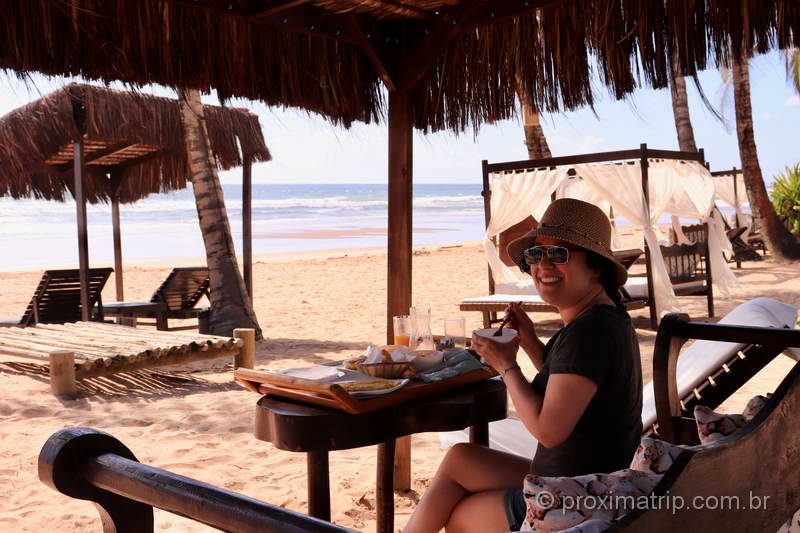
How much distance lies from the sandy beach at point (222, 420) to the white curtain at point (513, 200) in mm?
756

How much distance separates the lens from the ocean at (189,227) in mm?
25234

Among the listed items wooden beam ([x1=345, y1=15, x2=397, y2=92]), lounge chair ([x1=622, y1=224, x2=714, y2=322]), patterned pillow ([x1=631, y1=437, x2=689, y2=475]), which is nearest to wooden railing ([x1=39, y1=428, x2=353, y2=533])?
patterned pillow ([x1=631, y1=437, x2=689, y2=475])

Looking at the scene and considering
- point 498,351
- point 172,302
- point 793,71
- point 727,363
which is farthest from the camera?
point 793,71

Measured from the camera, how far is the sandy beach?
3439 mm

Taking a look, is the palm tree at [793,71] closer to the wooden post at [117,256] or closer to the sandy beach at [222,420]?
the sandy beach at [222,420]

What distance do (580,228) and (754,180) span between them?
45.2ft

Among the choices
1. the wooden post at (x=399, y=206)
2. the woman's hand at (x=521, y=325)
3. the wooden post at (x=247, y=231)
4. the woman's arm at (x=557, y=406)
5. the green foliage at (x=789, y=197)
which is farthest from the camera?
the green foliage at (x=789, y=197)

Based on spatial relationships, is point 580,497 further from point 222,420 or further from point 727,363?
point 222,420

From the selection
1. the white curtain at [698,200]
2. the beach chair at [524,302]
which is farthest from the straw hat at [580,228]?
the white curtain at [698,200]

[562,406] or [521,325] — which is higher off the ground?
[521,325]

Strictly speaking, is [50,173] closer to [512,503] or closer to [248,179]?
[248,179]

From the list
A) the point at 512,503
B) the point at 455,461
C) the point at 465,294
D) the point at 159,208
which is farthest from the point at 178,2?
the point at 159,208

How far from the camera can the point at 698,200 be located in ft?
31.4

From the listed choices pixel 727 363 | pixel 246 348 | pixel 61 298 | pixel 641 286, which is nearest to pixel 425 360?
pixel 727 363
